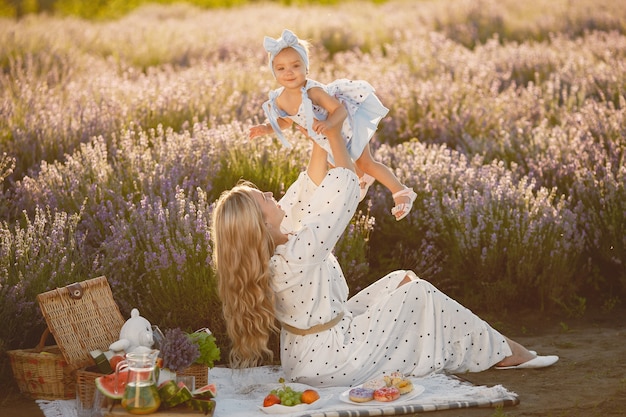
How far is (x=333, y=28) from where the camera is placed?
1270cm

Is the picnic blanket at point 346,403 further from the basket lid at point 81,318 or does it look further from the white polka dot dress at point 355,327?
the basket lid at point 81,318

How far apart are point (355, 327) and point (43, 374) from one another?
137 cm

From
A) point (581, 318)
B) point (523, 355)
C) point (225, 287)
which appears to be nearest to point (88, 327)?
point (225, 287)

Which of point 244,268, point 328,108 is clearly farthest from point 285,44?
point 244,268

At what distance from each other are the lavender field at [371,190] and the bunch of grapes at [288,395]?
0.96 metres

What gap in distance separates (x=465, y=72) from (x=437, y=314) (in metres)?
4.47

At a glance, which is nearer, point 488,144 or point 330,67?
point 488,144

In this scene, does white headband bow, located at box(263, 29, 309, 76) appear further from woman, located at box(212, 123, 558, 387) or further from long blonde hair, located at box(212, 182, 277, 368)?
long blonde hair, located at box(212, 182, 277, 368)

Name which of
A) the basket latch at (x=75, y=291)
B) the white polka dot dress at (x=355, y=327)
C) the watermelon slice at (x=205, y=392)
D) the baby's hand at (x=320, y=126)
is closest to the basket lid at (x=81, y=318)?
the basket latch at (x=75, y=291)

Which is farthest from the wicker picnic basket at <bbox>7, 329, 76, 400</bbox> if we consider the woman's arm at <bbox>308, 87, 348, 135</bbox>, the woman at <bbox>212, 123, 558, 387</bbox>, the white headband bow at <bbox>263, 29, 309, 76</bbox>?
the white headband bow at <bbox>263, 29, 309, 76</bbox>

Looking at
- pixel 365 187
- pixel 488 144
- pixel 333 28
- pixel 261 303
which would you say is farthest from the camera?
pixel 333 28

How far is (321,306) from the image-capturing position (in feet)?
14.7

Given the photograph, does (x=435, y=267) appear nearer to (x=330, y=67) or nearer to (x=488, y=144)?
(x=488, y=144)

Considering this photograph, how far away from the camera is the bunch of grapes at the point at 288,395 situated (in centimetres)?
411
